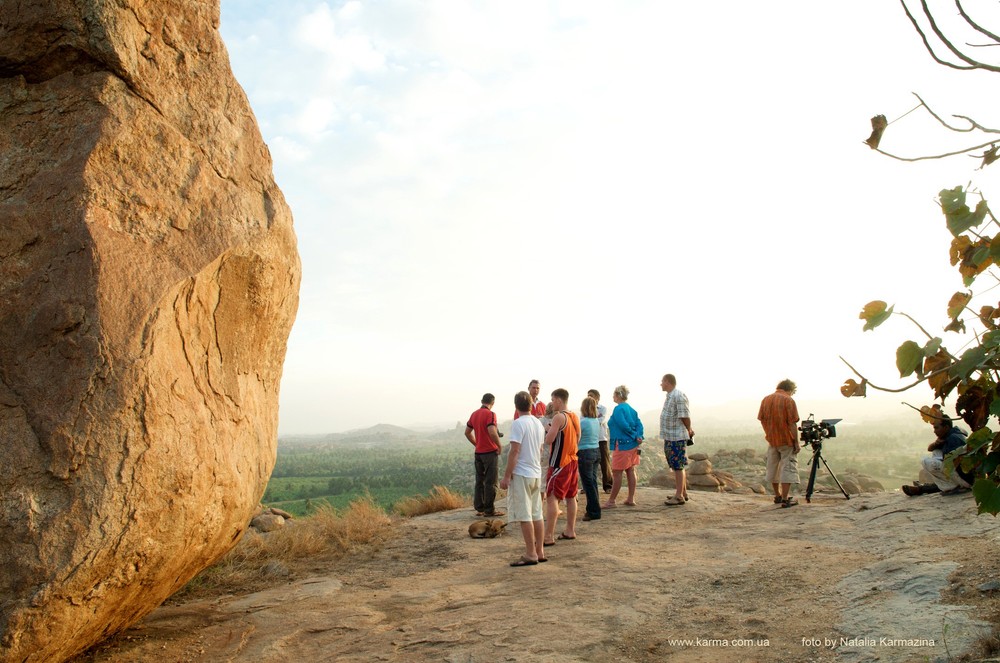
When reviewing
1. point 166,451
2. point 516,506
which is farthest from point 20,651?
point 516,506

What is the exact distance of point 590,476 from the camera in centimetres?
921

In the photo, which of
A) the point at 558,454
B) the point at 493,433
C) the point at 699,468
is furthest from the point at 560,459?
the point at 699,468

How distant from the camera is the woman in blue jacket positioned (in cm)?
973

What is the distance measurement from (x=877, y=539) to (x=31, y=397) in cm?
747

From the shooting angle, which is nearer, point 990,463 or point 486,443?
point 990,463

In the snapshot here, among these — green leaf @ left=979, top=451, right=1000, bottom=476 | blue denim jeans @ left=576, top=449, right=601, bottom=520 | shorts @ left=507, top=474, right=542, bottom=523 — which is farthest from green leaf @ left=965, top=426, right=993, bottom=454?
blue denim jeans @ left=576, top=449, right=601, bottom=520

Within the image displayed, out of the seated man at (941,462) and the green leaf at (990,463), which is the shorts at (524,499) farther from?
the green leaf at (990,463)

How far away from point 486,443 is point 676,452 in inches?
110

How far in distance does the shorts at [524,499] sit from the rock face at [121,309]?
269cm

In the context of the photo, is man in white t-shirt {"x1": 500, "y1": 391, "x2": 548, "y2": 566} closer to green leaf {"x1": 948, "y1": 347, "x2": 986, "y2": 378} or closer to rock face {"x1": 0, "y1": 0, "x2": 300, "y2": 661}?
rock face {"x1": 0, "y1": 0, "x2": 300, "y2": 661}

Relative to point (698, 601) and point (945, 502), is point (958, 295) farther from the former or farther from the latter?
point (945, 502)

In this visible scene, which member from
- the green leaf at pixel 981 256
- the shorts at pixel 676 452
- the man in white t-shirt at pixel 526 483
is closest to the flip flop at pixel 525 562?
the man in white t-shirt at pixel 526 483

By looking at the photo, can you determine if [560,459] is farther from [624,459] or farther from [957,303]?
[957,303]

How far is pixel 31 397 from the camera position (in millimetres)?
3951
